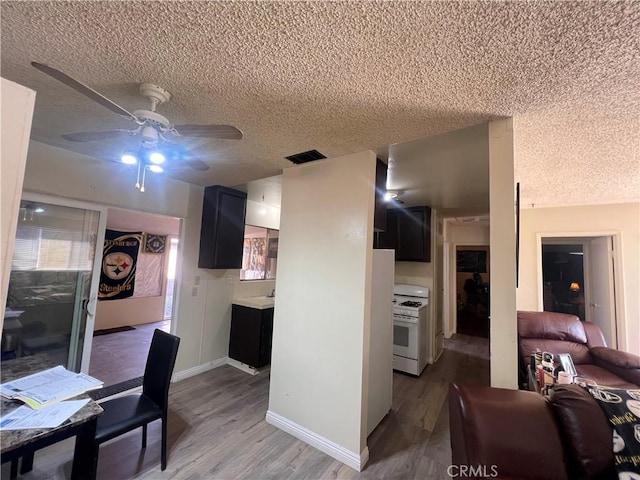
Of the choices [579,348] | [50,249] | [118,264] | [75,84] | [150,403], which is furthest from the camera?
[118,264]

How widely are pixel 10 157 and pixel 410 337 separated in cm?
383

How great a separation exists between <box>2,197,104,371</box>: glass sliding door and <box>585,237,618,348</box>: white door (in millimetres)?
6435

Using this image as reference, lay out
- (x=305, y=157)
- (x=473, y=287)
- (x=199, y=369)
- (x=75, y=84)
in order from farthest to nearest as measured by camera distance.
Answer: (x=473, y=287) → (x=199, y=369) → (x=305, y=157) → (x=75, y=84)

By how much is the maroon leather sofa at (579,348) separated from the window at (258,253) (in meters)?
3.55

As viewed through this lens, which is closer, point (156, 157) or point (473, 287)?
point (156, 157)

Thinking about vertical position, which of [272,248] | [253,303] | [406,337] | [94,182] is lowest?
[406,337]

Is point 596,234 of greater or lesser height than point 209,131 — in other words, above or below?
below

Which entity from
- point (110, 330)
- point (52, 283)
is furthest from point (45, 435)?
point (110, 330)

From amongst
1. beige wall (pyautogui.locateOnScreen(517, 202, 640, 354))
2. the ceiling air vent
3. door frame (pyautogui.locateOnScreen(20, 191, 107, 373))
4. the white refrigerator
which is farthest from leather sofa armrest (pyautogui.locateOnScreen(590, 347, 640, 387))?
door frame (pyautogui.locateOnScreen(20, 191, 107, 373))

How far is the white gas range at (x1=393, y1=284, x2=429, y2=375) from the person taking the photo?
3521mm

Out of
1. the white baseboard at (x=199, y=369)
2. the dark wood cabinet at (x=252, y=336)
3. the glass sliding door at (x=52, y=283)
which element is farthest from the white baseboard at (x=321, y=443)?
the glass sliding door at (x=52, y=283)

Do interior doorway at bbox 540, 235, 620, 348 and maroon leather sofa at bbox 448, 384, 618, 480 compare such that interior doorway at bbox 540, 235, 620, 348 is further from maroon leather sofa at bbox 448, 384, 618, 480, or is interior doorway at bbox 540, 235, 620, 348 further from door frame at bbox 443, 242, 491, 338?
maroon leather sofa at bbox 448, 384, 618, 480

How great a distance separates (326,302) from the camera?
2.21m

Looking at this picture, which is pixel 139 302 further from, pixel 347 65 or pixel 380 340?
pixel 347 65
